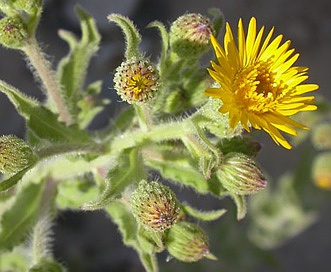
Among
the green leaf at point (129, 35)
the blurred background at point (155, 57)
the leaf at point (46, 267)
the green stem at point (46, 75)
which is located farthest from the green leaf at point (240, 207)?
the blurred background at point (155, 57)

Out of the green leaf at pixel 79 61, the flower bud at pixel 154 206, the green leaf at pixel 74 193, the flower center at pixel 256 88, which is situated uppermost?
the green leaf at pixel 79 61

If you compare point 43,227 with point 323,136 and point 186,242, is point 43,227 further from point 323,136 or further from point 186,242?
point 323,136

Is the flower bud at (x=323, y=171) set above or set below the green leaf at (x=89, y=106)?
below

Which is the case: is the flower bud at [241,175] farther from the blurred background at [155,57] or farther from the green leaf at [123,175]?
the blurred background at [155,57]

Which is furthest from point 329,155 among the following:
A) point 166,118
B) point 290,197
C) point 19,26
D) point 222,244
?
point 19,26

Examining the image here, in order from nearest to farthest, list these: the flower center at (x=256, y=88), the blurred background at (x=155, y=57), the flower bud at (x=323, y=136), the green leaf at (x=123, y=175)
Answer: the green leaf at (x=123, y=175) → the flower center at (x=256, y=88) → the flower bud at (x=323, y=136) → the blurred background at (x=155, y=57)

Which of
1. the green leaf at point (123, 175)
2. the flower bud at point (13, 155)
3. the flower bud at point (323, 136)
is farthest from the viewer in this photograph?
the flower bud at point (323, 136)

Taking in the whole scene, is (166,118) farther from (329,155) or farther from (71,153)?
(329,155)
